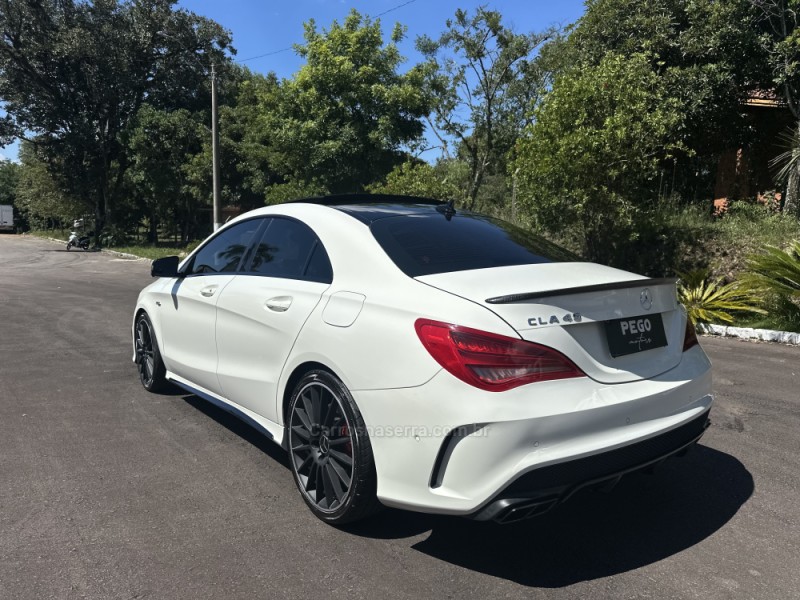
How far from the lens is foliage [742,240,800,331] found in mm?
7770

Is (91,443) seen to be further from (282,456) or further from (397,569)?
(397,569)

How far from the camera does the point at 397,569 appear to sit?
2.69 m

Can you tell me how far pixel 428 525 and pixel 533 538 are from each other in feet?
1.72

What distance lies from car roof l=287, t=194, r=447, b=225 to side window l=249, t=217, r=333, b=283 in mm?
241

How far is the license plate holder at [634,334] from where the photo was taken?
8.87ft

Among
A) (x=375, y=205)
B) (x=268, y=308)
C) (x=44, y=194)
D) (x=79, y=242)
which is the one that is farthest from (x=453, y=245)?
(x=44, y=194)

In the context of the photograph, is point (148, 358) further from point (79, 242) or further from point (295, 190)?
point (79, 242)

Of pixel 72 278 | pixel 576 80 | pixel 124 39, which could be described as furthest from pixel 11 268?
pixel 576 80

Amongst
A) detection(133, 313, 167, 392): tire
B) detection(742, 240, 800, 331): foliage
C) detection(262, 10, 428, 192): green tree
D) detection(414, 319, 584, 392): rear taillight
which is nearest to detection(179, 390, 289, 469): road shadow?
detection(133, 313, 167, 392): tire

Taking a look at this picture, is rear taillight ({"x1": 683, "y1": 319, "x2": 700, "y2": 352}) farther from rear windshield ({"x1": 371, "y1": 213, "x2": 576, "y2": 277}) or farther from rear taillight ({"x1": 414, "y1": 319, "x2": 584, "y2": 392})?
rear taillight ({"x1": 414, "y1": 319, "x2": 584, "y2": 392})

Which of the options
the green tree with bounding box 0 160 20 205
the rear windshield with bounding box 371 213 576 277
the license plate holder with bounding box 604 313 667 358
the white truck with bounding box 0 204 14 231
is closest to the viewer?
the license plate holder with bounding box 604 313 667 358

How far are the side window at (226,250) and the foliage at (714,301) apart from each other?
661 centimetres

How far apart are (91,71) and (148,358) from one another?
28.0 meters

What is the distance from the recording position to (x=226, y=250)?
4.34m
